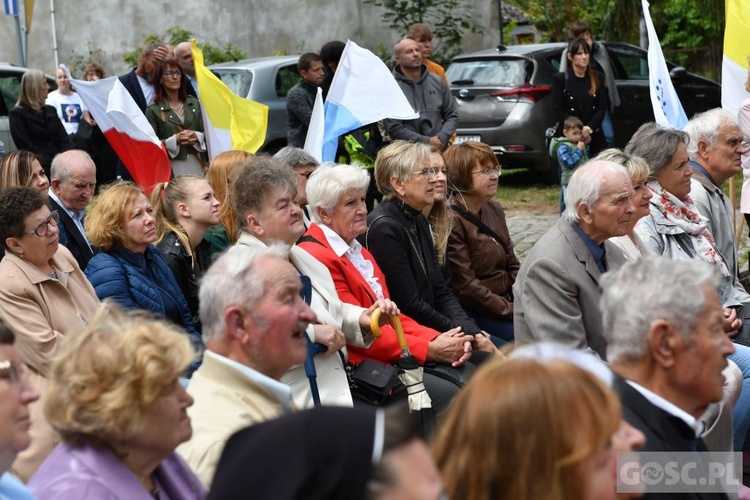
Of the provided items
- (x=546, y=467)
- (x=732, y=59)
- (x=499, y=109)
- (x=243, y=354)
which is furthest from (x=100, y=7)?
(x=546, y=467)

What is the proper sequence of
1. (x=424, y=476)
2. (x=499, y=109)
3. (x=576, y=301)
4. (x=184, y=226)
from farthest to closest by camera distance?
(x=499, y=109), (x=184, y=226), (x=576, y=301), (x=424, y=476)

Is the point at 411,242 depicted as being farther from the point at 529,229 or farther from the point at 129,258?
the point at 529,229

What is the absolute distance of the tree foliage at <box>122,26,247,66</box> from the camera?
741 inches

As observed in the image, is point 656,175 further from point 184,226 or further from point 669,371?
point 669,371

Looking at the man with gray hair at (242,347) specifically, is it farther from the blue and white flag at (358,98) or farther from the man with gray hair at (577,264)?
the blue and white flag at (358,98)

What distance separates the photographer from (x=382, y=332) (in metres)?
5.23

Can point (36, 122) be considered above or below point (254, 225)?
below

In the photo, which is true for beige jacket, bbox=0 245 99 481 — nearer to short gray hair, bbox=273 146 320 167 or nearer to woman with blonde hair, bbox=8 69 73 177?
short gray hair, bbox=273 146 320 167

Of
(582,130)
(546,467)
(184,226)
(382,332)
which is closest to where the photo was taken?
(546,467)

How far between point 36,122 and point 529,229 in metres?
5.08

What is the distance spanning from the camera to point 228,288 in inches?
134

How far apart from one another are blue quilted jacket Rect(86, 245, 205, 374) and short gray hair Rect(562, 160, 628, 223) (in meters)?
1.91

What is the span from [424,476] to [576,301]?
3.00 meters

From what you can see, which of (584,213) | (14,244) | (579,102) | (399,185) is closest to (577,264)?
(584,213)
